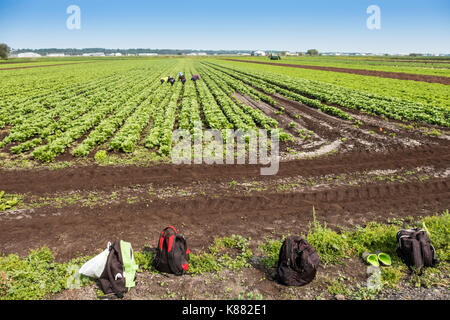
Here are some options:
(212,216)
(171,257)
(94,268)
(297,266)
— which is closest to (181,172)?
(212,216)

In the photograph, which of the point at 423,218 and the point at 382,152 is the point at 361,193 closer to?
the point at 423,218

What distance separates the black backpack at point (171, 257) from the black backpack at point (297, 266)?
6.50 feet

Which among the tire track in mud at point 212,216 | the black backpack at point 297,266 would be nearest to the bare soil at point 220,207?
the tire track in mud at point 212,216

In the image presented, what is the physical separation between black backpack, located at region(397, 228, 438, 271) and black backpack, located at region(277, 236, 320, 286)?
6.43 feet

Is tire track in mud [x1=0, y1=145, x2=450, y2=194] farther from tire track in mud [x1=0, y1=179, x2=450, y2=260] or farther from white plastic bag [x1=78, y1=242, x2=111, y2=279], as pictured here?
white plastic bag [x1=78, y1=242, x2=111, y2=279]

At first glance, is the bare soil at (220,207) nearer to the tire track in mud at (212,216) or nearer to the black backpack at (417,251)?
the tire track in mud at (212,216)

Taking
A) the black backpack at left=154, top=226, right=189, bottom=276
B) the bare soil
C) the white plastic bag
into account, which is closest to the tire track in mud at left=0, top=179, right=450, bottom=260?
the bare soil

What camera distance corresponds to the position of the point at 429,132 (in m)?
14.0

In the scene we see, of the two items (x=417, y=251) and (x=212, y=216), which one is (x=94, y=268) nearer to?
(x=212, y=216)

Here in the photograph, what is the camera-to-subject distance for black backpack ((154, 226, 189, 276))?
516cm

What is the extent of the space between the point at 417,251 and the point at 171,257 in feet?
16.4

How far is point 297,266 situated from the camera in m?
4.96
